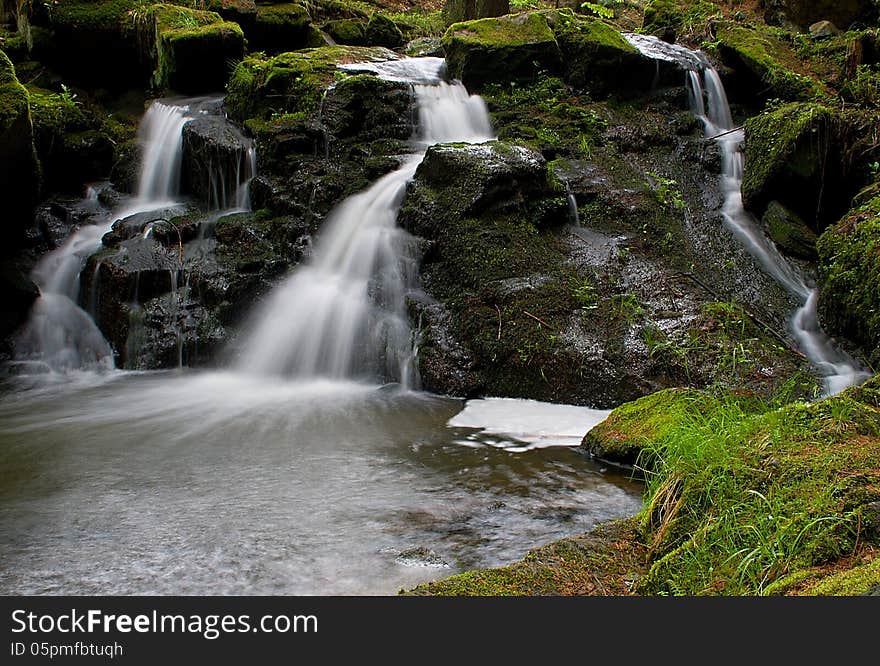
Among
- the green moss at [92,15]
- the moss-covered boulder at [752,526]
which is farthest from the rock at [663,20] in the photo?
the moss-covered boulder at [752,526]

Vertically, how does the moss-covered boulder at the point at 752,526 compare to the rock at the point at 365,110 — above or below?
below

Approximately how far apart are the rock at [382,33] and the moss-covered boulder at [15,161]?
822 centimetres

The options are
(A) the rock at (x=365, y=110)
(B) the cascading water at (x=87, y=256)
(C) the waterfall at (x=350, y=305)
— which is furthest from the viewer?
(A) the rock at (x=365, y=110)

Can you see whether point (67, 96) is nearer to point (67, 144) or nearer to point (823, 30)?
point (67, 144)

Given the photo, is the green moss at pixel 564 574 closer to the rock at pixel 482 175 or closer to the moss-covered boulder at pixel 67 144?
the rock at pixel 482 175

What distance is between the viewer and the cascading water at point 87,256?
7766 mm

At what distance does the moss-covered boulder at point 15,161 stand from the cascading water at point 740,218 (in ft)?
24.6

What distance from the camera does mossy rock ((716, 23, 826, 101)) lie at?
970cm

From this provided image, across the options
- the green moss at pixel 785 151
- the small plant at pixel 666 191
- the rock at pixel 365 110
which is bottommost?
the small plant at pixel 666 191

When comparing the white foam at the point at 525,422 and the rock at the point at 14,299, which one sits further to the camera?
the rock at the point at 14,299

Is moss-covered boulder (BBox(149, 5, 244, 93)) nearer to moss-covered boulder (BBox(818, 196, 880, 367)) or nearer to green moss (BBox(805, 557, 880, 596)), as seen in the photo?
moss-covered boulder (BBox(818, 196, 880, 367))

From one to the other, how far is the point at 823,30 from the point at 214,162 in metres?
10.3

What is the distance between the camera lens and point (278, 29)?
12766 mm

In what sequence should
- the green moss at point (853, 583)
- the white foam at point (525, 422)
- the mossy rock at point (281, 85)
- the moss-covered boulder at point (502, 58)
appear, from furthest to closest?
the moss-covered boulder at point (502, 58) → the mossy rock at point (281, 85) → the white foam at point (525, 422) → the green moss at point (853, 583)
